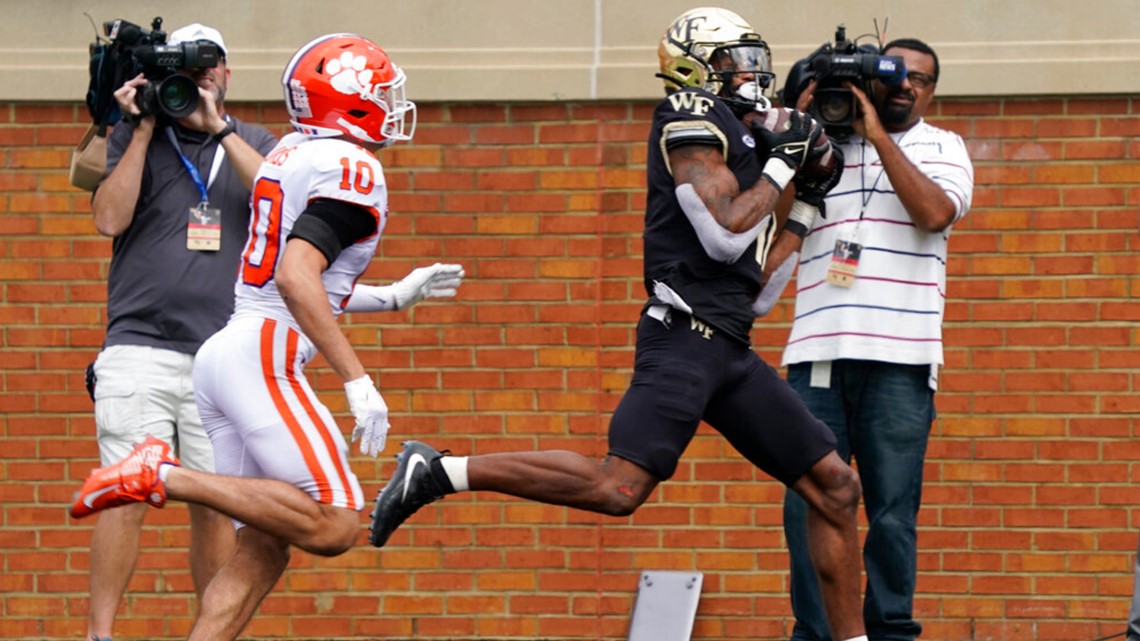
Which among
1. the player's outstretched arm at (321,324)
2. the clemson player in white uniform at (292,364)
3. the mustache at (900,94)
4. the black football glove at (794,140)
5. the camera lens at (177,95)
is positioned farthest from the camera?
the mustache at (900,94)

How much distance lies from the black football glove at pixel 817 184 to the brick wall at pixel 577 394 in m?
1.52

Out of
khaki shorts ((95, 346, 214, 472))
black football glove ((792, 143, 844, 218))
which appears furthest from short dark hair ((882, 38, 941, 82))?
khaki shorts ((95, 346, 214, 472))

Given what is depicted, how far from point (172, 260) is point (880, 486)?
2591mm

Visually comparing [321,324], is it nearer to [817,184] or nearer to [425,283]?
[425,283]

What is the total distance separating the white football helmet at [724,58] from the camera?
6422 millimetres

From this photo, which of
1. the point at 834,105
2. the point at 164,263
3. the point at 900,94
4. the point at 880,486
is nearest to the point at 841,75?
the point at 834,105

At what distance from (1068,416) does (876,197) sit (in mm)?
1565

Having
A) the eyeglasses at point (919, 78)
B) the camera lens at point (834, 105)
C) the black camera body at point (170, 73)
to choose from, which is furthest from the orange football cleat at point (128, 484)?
the eyeglasses at point (919, 78)

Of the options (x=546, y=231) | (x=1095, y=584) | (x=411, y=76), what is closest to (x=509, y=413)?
(x=546, y=231)

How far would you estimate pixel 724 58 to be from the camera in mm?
6426

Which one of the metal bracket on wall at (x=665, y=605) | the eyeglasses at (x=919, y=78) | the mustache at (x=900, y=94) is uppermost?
the eyeglasses at (x=919, y=78)

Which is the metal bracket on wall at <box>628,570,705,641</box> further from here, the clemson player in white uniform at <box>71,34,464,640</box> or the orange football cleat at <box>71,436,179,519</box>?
the orange football cleat at <box>71,436,179,519</box>

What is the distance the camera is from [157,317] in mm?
7059

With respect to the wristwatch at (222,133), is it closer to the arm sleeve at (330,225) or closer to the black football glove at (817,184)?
the arm sleeve at (330,225)
